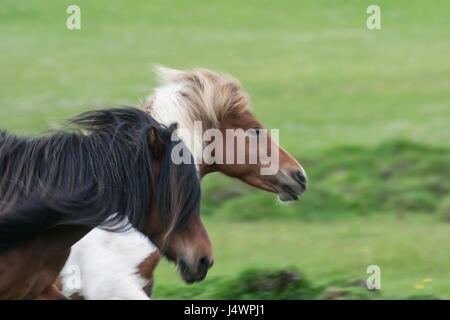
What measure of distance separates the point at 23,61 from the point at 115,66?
2.64 m

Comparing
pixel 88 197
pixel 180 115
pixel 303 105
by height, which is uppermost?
pixel 303 105

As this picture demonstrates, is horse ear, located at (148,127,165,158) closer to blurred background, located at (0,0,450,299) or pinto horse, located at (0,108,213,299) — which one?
pinto horse, located at (0,108,213,299)

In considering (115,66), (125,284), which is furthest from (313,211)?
(115,66)

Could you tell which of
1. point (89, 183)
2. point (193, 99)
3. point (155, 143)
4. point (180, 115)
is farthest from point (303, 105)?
point (89, 183)

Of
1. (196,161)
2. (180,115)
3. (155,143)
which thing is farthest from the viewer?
(196,161)

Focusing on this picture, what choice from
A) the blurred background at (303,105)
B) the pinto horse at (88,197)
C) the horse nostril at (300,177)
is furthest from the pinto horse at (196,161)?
the blurred background at (303,105)

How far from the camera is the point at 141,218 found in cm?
425

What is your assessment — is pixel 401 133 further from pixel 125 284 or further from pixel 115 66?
pixel 125 284

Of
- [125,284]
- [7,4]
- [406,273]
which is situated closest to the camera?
[125,284]

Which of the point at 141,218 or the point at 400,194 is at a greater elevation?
the point at 400,194

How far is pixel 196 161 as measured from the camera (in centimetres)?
578

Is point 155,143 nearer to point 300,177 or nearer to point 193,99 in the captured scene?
point 193,99

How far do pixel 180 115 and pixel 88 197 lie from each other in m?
1.61

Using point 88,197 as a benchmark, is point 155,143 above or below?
above
